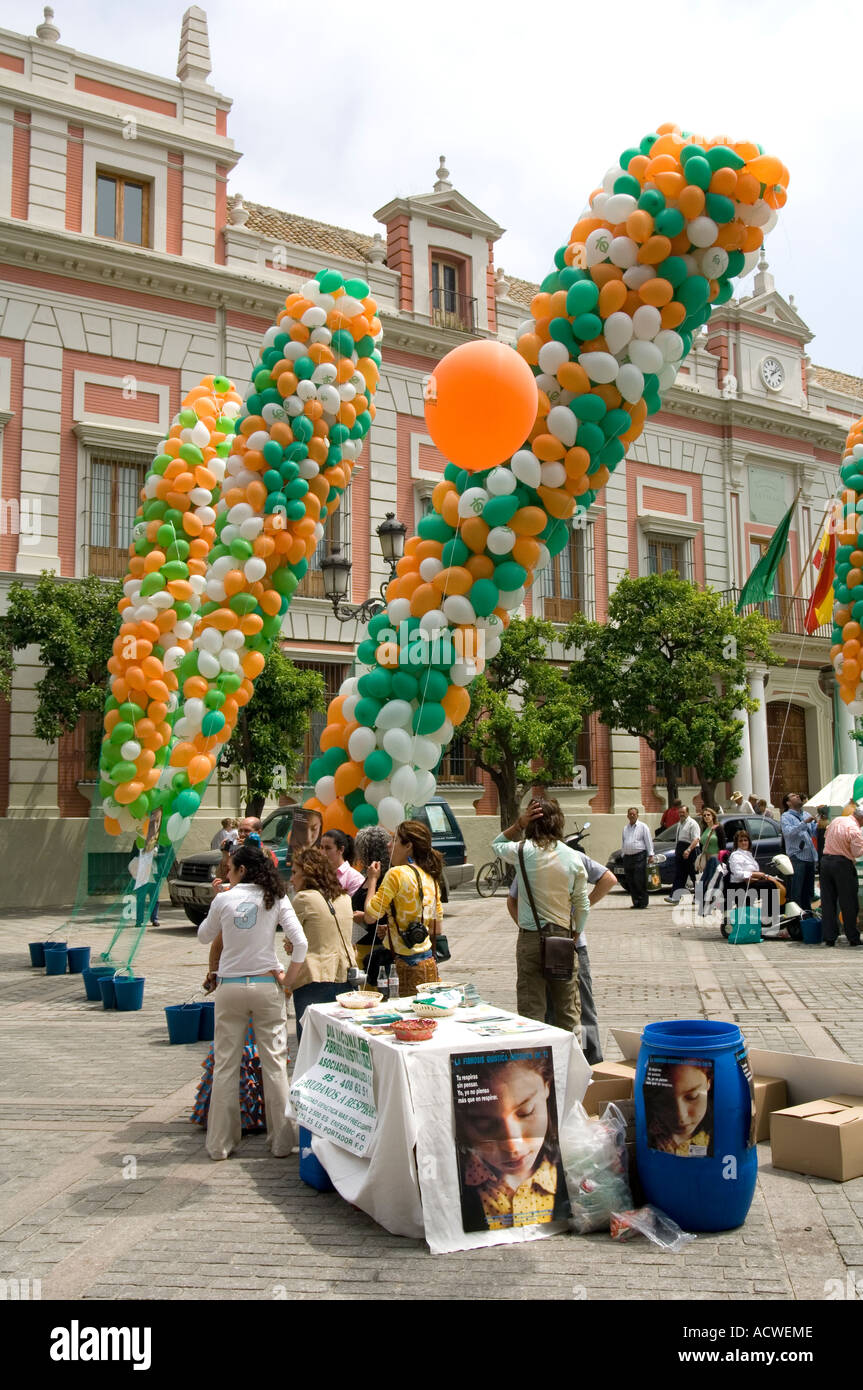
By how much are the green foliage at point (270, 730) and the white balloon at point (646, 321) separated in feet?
39.5

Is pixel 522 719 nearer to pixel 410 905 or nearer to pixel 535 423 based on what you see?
pixel 535 423

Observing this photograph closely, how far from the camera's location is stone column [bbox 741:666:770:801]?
28078 mm

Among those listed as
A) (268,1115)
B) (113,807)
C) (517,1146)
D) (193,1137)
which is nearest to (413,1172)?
(517,1146)

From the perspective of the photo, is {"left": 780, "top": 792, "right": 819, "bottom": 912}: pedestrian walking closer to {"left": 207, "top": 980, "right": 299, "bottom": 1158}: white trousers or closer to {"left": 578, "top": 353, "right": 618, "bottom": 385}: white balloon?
{"left": 578, "top": 353, "right": 618, "bottom": 385}: white balloon

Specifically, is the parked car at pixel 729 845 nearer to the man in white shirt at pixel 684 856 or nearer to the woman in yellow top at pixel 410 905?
the man in white shirt at pixel 684 856

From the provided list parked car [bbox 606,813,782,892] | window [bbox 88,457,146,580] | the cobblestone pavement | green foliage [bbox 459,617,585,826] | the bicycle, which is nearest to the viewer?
the cobblestone pavement

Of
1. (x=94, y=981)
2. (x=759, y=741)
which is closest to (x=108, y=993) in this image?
(x=94, y=981)

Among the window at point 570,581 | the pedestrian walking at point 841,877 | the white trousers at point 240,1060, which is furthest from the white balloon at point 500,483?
the window at point 570,581

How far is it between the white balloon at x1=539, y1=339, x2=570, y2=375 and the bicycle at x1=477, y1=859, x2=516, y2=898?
1480 centimetres

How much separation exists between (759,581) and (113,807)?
1945cm

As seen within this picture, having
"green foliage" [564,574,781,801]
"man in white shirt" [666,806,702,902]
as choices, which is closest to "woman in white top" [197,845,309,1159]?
"man in white shirt" [666,806,702,902]

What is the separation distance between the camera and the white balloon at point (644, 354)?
716 centimetres

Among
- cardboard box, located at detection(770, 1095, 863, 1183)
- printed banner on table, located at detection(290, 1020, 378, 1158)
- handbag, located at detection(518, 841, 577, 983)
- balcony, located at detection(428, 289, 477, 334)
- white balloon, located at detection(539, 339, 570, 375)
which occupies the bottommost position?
cardboard box, located at detection(770, 1095, 863, 1183)

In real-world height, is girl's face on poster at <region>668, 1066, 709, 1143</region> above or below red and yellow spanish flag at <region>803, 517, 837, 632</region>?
below
